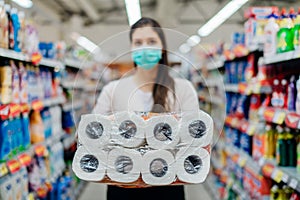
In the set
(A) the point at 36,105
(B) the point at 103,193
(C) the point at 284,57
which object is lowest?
(B) the point at 103,193

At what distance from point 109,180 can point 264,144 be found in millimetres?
2228

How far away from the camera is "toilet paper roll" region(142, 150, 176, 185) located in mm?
1475

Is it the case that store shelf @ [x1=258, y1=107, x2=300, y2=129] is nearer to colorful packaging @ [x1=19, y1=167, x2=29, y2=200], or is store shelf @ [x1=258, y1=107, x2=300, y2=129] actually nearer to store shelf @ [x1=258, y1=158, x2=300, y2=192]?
store shelf @ [x1=258, y1=158, x2=300, y2=192]

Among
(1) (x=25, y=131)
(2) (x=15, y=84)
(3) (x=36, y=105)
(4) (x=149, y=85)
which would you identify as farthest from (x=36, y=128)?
(4) (x=149, y=85)

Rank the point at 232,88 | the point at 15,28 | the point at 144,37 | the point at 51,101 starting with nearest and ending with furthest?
the point at 144,37
the point at 15,28
the point at 51,101
the point at 232,88

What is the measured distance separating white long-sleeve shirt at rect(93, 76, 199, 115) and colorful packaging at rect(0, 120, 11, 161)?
0.98 metres

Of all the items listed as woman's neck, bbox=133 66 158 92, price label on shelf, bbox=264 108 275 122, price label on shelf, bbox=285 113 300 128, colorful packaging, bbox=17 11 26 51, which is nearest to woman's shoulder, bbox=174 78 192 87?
woman's neck, bbox=133 66 158 92

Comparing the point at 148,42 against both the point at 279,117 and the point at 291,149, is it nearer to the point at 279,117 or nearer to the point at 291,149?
the point at 279,117

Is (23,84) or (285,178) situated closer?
(285,178)

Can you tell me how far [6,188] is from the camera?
2.79m

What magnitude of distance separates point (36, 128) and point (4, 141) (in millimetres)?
1012

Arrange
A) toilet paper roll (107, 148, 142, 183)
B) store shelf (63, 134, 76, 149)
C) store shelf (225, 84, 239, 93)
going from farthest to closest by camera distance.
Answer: store shelf (63, 134, 76, 149), store shelf (225, 84, 239, 93), toilet paper roll (107, 148, 142, 183)

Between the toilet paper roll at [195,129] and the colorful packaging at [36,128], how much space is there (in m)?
2.55

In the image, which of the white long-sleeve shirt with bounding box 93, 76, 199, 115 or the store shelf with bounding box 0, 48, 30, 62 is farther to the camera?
the store shelf with bounding box 0, 48, 30, 62
